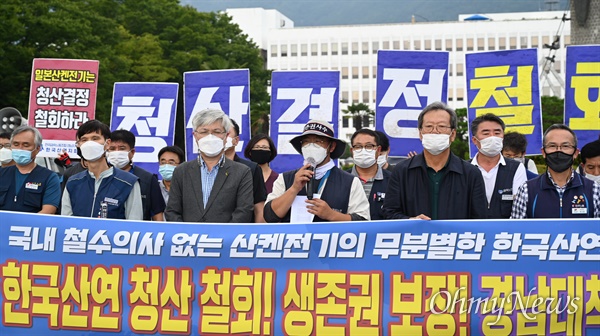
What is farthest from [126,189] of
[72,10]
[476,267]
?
[72,10]

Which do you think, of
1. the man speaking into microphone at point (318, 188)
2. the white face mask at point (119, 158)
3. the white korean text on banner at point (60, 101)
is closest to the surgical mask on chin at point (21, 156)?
the white face mask at point (119, 158)

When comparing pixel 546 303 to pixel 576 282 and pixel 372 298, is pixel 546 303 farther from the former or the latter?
A: pixel 372 298

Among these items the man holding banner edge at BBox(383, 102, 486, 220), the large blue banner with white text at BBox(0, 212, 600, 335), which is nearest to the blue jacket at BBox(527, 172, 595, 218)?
the man holding banner edge at BBox(383, 102, 486, 220)

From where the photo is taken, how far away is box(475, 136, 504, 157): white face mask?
6621 mm

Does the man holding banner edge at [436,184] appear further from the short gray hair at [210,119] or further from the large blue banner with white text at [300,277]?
the short gray hair at [210,119]

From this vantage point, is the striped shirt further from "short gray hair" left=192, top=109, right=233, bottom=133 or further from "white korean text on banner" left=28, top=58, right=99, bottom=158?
"white korean text on banner" left=28, top=58, right=99, bottom=158

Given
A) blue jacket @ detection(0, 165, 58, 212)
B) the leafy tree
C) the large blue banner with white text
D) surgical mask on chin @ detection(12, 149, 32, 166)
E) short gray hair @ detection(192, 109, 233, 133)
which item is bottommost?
the large blue banner with white text

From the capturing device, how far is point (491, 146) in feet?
21.7

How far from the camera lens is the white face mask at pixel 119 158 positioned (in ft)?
25.8

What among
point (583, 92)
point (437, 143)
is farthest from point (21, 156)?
point (583, 92)

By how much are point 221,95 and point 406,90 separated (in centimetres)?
238

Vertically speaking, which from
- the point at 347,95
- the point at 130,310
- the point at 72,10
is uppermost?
the point at 347,95

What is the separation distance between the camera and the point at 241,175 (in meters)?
5.98

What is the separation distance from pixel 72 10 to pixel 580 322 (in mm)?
30085
